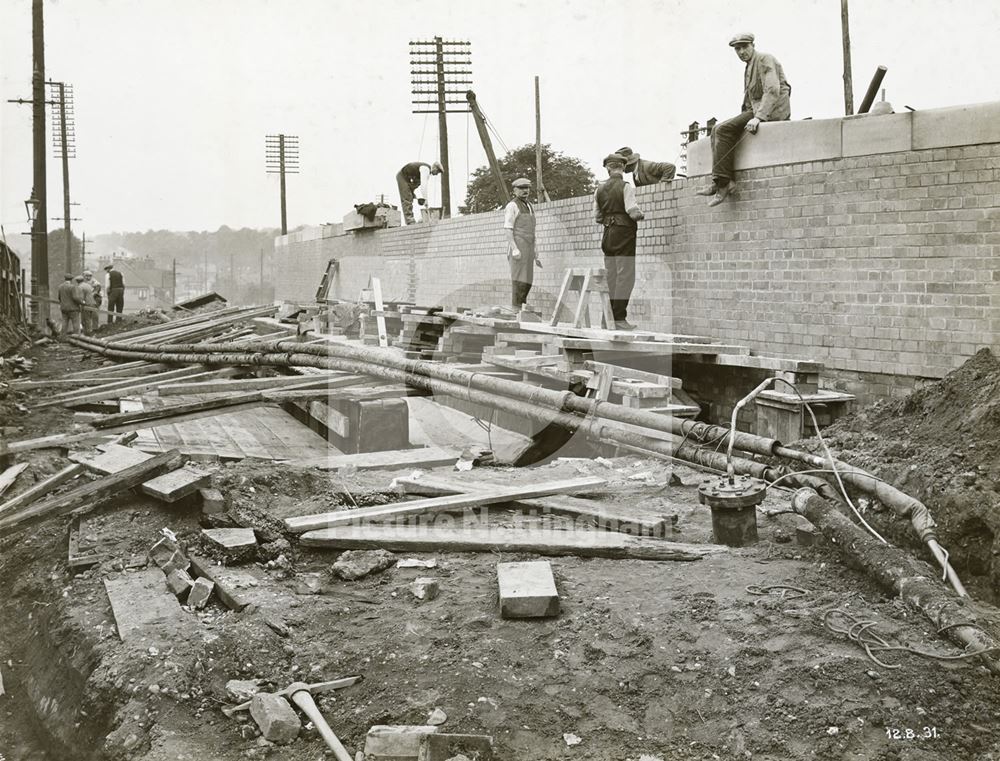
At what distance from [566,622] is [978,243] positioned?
5400 millimetres

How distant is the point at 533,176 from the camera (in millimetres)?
44938

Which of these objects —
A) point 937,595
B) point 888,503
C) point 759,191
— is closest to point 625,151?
point 759,191

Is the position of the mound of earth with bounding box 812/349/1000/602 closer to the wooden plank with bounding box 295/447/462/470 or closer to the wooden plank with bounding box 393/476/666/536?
the wooden plank with bounding box 393/476/666/536

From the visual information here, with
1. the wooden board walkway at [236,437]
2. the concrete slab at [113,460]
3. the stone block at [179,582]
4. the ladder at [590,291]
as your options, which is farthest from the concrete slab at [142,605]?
the ladder at [590,291]

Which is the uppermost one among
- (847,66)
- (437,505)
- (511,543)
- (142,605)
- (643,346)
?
(847,66)

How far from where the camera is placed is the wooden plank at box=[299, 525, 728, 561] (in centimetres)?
434

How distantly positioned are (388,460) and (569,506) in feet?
5.61

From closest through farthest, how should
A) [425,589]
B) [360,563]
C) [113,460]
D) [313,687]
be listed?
1. [313,687]
2. [425,589]
3. [360,563]
4. [113,460]

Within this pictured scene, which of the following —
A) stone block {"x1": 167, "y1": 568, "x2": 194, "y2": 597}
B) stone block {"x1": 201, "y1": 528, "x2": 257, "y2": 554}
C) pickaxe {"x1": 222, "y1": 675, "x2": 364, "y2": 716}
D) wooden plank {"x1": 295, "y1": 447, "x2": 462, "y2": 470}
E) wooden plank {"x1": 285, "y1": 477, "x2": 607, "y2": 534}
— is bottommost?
pickaxe {"x1": 222, "y1": 675, "x2": 364, "y2": 716}

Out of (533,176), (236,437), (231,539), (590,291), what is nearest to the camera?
(231,539)

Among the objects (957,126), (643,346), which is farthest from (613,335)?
(957,126)

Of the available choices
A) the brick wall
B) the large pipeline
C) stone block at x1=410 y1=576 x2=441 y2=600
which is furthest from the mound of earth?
stone block at x1=410 y1=576 x2=441 y2=600

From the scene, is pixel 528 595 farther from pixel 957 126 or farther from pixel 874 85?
pixel 874 85

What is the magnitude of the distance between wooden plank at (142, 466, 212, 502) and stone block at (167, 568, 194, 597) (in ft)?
2.78
